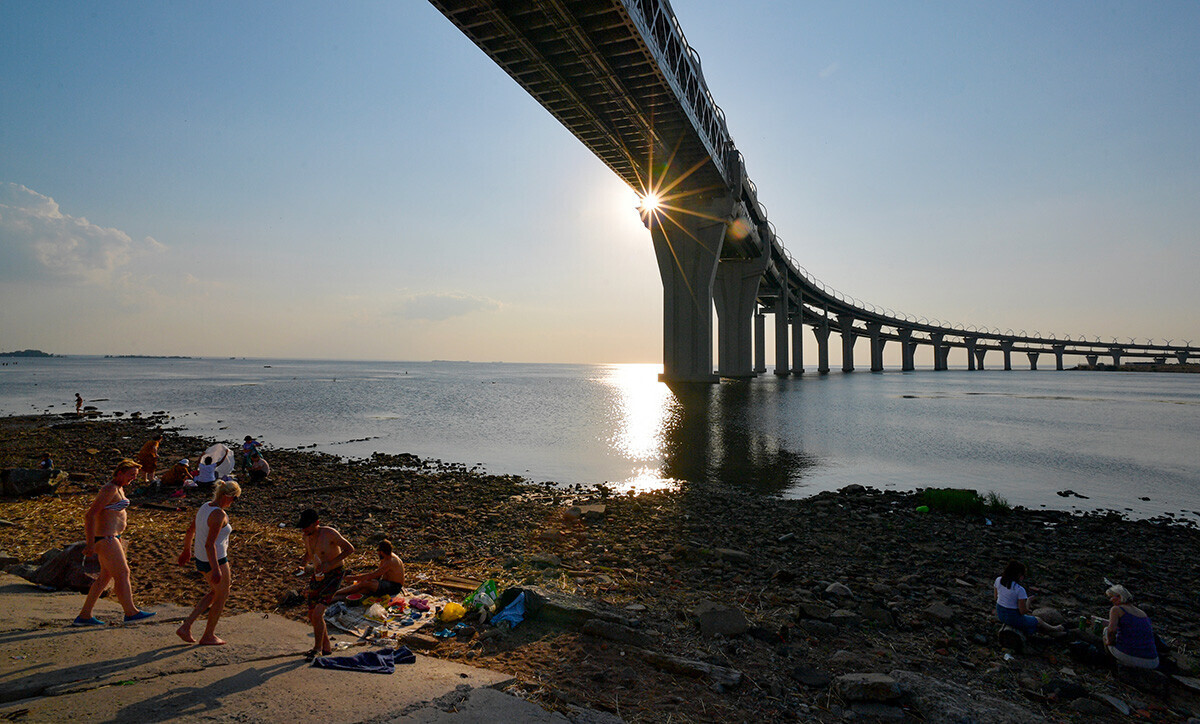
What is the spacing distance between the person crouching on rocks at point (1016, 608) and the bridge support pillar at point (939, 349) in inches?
7492

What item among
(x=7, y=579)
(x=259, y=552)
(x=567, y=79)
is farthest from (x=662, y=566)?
(x=567, y=79)

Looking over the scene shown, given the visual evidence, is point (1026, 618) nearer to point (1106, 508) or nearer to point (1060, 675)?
point (1060, 675)

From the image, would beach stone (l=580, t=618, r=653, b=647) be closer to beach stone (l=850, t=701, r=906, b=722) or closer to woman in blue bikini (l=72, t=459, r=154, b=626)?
beach stone (l=850, t=701, r=906, b=722)

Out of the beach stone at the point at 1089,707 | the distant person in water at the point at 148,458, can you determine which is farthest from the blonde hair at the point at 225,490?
the distant person in water at the point at 148,458

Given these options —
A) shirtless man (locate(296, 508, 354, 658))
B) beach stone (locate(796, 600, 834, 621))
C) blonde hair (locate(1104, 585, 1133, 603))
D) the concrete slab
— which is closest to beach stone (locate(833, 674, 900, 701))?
beach stone (locate(796, 600, 834, 621))

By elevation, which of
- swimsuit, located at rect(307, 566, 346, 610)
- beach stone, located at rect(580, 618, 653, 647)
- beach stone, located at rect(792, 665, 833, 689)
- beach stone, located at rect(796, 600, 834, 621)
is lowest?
beach stone, located at rect(796, 600, 834, 621)

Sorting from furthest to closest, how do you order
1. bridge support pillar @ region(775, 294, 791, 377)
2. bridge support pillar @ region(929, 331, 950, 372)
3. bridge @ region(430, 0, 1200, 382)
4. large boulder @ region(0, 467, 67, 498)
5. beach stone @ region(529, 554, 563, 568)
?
1. bridge support pillar @ region(929, 331, 950, 372)
2. bridge support pillar @ region(775, 294, 791, 377)
3. bridge @ region(430, 0, 1200, 382)
4. large boulder @ region(0, 467, 67, 498)
5. beach stone @ region(529, 554, 563, 568)

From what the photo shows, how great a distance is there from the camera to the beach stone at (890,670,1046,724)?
5.34 m

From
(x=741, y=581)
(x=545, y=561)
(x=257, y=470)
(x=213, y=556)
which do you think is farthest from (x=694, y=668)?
(x=257, y=470)

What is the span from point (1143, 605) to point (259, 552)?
15.6 meters

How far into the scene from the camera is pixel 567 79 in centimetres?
3819

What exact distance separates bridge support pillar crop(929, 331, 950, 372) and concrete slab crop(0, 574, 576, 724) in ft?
644

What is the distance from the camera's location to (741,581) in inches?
374

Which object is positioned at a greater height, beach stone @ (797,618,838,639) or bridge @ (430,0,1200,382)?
bridge @ (430,0,1200,382)
